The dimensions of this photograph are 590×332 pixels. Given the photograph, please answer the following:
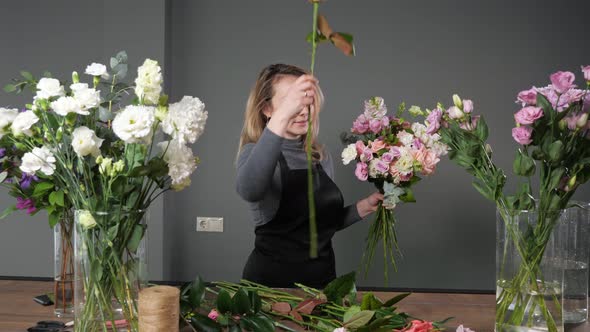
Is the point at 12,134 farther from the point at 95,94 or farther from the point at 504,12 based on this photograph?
the point at 504,12

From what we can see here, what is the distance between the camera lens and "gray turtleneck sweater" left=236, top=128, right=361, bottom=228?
190 centimetres

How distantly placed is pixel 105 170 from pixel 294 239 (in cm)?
138

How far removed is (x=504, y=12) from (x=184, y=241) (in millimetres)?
2450

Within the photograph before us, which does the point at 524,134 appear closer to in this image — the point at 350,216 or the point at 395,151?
the point at 395,151

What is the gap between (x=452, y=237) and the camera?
3.98 metres

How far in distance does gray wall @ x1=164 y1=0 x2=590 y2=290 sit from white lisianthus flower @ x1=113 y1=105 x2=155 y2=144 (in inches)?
109

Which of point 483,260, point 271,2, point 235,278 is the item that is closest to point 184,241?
point 235,278

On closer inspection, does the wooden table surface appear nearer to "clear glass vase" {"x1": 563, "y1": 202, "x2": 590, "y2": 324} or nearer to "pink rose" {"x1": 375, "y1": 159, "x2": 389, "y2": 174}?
"clear glass vase" {"x1": 563, "y1": 202, "x2": 590, "y2": 324}

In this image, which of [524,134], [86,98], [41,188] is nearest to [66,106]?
[86,98]

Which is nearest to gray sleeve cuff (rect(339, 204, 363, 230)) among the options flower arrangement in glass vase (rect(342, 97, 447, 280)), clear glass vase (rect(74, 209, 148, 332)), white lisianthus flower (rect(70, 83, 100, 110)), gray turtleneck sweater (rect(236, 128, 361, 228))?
gray turtleneck sweater (rect(236, 128, 361, 228))

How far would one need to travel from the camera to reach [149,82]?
48.8 inches

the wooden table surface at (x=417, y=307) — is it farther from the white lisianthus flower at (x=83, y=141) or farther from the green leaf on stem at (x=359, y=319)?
the white lisianthus flower at (x=83, y=141)

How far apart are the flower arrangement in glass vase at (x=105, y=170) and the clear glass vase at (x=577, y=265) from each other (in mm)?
848

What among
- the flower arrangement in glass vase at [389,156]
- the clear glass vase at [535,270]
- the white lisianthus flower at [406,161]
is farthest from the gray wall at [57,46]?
the clear glass vase at [535,270]
